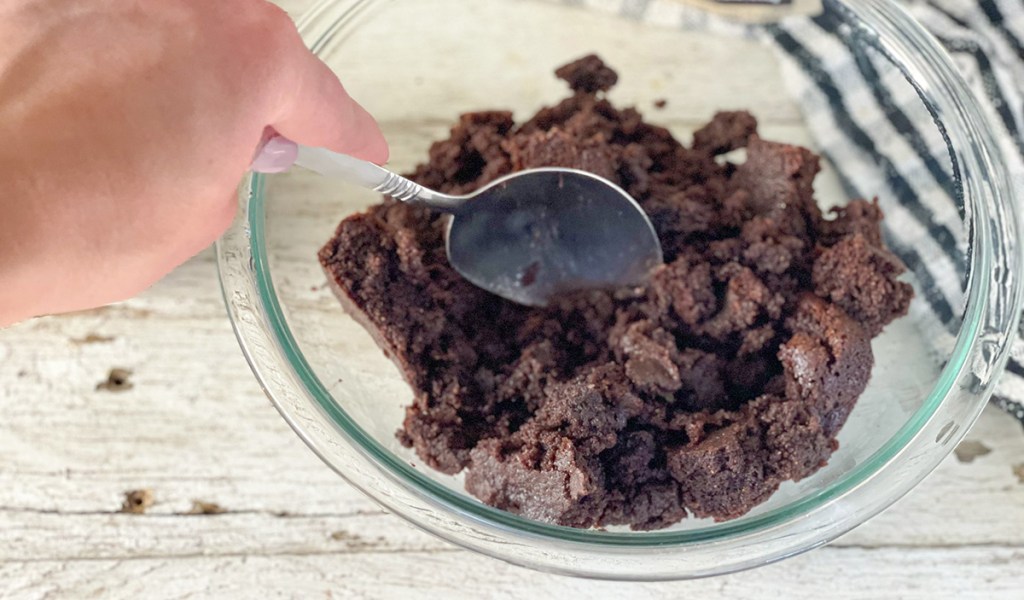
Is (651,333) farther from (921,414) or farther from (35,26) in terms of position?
(35,26)

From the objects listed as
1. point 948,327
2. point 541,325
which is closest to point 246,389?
point 541,325

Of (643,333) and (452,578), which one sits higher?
(643,333)

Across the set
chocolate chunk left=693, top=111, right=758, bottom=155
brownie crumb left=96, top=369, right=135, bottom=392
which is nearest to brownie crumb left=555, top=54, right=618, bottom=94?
chocolate chunk left=693, top=111, right=758, bottom=155

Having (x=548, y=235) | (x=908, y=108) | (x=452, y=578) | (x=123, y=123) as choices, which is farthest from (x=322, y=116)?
(x=908, y=108)

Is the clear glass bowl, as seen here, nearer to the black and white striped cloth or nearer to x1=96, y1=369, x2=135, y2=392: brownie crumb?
the black and white striped cloth

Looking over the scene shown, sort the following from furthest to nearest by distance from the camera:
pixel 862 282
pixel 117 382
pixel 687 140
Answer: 1. pixel 687 140
2. pixel 117 382
3. pixel 862 282

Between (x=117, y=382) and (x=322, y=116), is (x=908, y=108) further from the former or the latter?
(x=117, y=382)

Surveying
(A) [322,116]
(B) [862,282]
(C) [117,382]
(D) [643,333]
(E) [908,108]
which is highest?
(A) [322,116]
